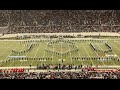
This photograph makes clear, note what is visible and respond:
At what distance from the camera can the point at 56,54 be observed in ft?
116

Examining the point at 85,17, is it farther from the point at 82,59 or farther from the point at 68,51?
the point at 82,59

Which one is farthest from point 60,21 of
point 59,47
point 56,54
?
point 56,54

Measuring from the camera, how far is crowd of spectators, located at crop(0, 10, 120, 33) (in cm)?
6134

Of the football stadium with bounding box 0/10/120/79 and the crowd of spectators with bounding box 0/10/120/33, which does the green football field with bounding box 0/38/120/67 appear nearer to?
the football stadium with bounding box 0/10/120/79

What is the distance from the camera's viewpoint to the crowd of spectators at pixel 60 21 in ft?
201

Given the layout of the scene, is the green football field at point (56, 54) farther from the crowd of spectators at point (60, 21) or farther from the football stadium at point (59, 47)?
the crowd of spectators at point (60, 21)

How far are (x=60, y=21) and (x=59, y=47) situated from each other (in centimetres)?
2743

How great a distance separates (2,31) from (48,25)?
11.2 meters

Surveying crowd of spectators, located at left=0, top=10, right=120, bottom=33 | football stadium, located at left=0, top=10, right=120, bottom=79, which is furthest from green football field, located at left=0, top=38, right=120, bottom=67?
crowd of spectators, located at left=0, top=10, right=120, bottom=33

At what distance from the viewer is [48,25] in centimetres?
6462

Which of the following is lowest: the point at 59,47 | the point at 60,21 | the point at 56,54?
the point at 56,54

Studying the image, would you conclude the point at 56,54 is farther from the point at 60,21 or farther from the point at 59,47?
the point at 60,21

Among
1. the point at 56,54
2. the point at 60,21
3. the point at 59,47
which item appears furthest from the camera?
the point at 60,21
